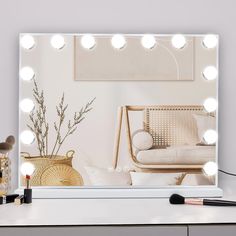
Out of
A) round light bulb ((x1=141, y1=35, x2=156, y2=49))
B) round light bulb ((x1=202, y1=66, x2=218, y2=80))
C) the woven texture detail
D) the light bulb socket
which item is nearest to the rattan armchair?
the woven texture detail

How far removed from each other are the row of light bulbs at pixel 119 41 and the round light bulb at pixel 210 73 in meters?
0.07

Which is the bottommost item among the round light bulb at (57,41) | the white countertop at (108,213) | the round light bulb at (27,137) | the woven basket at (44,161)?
the white countertop at (108,213)

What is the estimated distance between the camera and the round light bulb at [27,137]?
1667mm

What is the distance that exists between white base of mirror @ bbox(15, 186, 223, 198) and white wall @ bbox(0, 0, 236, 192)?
0.12 metres

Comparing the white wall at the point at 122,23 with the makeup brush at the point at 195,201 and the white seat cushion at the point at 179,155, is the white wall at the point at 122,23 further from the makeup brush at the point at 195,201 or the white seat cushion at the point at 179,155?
the makeup brush at the point at 195,201

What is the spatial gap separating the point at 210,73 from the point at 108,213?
25.6 inches

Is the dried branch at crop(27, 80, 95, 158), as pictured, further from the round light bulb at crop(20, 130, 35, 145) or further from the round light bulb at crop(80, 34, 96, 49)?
the round light bulb at crop(80, 34, 96, 49)

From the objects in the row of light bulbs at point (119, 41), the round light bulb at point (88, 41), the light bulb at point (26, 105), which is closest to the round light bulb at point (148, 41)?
the row of light bulbs at point (119, 41)

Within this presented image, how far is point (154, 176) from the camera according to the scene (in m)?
1.68

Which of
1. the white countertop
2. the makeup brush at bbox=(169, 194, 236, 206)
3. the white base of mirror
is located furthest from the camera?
the white base of mirror

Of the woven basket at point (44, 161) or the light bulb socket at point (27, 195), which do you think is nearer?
the light bulb socket at point (27, 195)

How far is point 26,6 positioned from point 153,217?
0.88 metres

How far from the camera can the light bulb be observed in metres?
1.67

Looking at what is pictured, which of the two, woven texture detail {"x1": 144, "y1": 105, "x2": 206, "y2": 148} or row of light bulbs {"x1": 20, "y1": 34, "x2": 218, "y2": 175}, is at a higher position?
row of light bulbs {"x1": 20, "y1": 34, "x2": 218, "y2": 175}
